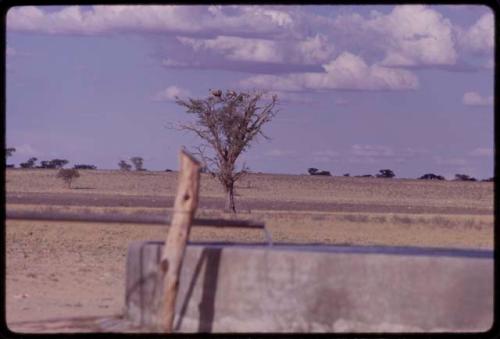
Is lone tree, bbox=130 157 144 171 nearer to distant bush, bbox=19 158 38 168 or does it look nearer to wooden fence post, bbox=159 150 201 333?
distant bush, bbox=19 158 38 168

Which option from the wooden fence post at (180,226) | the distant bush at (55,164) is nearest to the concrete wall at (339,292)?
the wooden fence post at (180,226)

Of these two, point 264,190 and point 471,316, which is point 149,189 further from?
point 471,316

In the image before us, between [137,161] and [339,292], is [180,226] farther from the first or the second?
[137,161]

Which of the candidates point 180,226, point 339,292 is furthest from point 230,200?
point 180,226

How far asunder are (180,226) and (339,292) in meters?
1.70

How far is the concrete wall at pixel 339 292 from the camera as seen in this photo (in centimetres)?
1031

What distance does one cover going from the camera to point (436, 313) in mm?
10320

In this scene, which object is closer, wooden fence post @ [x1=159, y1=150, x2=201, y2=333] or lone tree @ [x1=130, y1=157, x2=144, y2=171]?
wooden fence post @ [x1=159, y1=150, x2=201, y2=333]

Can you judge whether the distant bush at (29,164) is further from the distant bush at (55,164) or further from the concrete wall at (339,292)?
the concrete wall at (339,292)

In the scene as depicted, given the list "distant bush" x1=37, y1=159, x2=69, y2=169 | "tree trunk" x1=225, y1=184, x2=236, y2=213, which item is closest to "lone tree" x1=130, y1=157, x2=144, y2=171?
"distant bush" x1=37, y1=159, x2=69, y2=169

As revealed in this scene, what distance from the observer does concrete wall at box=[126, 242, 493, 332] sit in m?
10.3

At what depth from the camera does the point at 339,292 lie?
10383 millimetres

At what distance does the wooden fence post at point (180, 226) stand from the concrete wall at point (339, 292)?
1.63 feet

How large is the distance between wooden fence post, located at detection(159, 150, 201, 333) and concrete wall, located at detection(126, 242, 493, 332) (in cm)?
50
